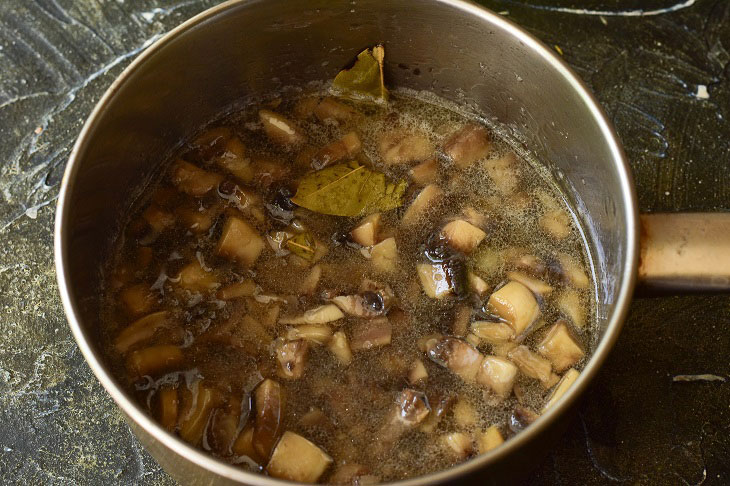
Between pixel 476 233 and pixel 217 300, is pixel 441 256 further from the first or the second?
pixel 217 300

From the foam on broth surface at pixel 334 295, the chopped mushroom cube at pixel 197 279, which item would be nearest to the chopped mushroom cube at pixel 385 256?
the foam on broth surface at pixel 334 295

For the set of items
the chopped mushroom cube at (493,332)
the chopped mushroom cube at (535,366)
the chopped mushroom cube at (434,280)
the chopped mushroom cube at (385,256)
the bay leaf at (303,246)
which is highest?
the bay leaf at (303,246)

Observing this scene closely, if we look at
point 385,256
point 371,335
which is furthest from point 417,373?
point 385,256

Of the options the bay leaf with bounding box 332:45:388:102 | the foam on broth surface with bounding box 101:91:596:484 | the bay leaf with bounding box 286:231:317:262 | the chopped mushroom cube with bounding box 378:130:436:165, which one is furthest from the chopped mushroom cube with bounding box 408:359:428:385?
the bay leaf with bounding box 332:45:388:102

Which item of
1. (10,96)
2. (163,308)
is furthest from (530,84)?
(10,96)

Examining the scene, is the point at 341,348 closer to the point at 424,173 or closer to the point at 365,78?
the point at 424,173

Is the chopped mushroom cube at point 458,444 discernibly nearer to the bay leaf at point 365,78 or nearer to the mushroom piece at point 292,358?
the mushroom piece at point 292,358
